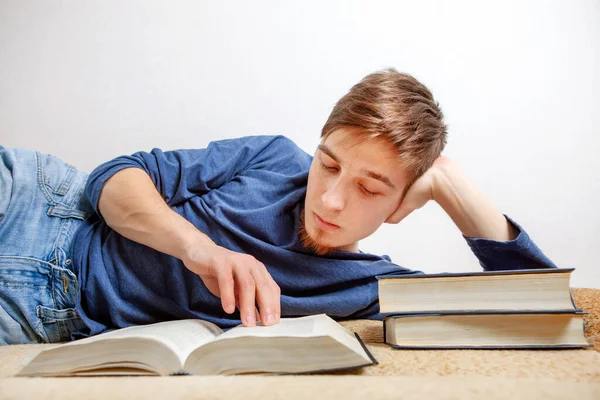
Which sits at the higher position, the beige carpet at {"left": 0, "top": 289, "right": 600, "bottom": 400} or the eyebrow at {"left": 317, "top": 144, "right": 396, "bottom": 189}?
the eyebrow at {"left": 317, "top": 144, "right": 396, "bottom": 189}

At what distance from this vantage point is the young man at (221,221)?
0.89 meters

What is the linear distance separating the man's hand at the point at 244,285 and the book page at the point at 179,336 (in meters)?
0.05

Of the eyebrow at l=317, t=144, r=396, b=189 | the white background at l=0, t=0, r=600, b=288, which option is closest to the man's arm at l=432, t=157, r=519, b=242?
the eyebrow at l=317, t=144, r=396, b=189

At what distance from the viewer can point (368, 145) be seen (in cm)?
87

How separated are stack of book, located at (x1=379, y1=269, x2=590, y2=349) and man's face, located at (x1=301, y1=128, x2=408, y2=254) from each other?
23cm

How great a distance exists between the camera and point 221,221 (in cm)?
102

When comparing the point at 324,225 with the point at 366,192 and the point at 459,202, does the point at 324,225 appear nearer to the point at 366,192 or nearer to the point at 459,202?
the point at 366,192

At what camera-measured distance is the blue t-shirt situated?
974 mm

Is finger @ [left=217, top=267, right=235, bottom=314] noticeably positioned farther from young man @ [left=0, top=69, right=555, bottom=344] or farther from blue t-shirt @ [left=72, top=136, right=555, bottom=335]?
blue t-shirt @ [left=72, top=136, right=555, bottom=335]

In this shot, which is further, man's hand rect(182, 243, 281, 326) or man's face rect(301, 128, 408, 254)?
man's face rect(301, 128, 408, 254)

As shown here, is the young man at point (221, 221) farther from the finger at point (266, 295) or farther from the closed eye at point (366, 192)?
the finger at point (266, 295)

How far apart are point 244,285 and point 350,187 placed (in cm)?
29

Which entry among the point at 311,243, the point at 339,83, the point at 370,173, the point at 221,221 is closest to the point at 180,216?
the point at 221,221

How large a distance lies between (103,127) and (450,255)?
1277mm
